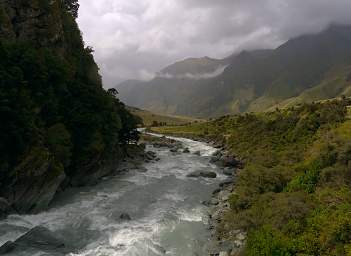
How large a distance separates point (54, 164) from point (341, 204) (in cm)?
3334

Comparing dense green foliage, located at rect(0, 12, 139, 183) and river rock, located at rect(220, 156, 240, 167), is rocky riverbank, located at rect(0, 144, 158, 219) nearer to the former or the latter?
dense green foliage, located at rect(0, 12, 139, 183)

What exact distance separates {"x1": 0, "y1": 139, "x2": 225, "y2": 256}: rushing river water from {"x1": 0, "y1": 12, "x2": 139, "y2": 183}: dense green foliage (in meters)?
5.85

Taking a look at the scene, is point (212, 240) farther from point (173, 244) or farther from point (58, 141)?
point (58, 141)

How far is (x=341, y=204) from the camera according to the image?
35906 millimetres

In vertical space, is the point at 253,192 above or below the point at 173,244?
above

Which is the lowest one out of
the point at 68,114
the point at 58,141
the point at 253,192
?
the point at 253,192

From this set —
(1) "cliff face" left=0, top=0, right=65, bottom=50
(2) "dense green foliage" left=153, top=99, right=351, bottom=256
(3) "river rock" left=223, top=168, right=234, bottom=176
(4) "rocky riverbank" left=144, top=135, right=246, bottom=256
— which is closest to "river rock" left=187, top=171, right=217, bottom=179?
(4) "rocky riverbank" left=144, top=135, right=246, bottom=256

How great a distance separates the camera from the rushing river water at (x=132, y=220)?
121 feet

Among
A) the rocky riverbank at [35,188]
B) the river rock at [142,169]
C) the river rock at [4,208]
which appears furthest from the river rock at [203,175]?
the river rock at [4,208]

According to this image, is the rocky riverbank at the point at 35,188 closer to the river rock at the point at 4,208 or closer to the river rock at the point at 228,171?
the river rock at the point at 4,208

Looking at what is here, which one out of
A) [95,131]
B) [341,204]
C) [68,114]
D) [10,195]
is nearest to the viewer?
[341,204]

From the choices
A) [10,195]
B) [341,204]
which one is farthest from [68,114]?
[341,204]

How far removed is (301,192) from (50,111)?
34.0 metres

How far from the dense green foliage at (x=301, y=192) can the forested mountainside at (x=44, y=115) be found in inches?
881
